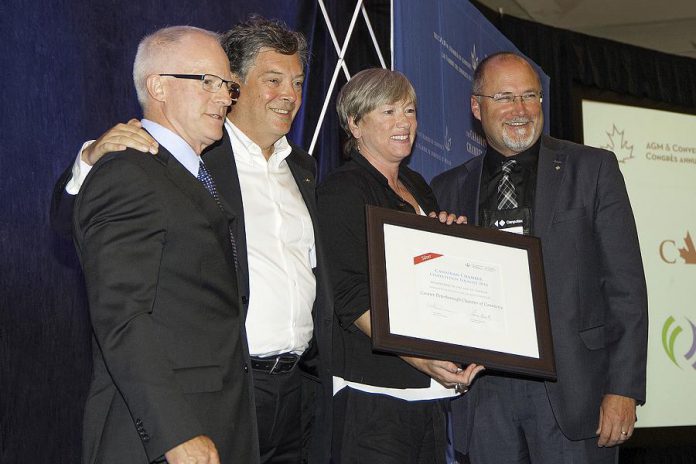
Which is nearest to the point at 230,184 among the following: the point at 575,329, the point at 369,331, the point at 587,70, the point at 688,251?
the point at 369,331

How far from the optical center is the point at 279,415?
262cm

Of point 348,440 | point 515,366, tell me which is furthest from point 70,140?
point 515,366

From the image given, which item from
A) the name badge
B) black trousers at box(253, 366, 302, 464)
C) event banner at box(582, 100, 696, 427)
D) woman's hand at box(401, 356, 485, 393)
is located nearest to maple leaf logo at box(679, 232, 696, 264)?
event banner at box(582, 100, 696, 427)

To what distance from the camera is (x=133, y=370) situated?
6.35ft

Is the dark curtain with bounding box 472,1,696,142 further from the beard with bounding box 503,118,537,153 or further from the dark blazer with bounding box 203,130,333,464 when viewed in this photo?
the dark blazer with bounding box 203,130,333,464

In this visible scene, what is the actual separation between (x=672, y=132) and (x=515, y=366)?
4.86 m

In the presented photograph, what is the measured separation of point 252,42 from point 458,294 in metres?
1.05

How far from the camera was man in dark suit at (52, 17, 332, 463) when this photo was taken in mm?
2594

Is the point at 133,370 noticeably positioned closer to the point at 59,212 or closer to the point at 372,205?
the point at 59,212

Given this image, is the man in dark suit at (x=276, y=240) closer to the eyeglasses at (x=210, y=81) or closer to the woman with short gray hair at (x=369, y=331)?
the woman with short gray hair at (x=369, y=331)

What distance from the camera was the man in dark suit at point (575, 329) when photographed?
298cm

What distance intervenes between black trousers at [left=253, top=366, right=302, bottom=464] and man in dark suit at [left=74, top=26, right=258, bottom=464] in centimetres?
34

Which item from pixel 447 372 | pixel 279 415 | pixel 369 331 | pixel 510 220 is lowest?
pixel 279 415

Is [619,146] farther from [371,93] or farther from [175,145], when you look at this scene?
[175,145]
